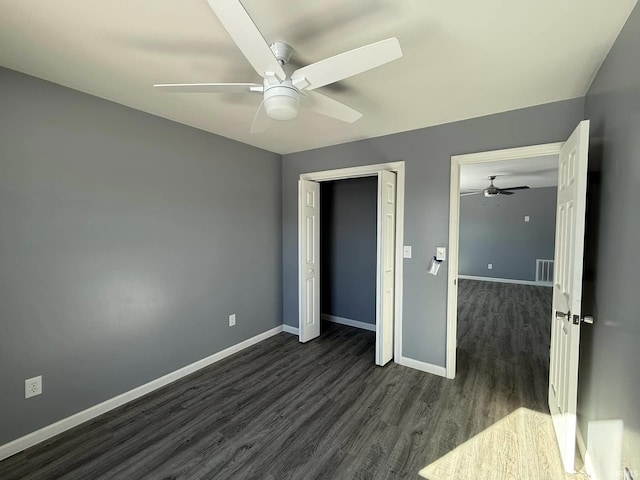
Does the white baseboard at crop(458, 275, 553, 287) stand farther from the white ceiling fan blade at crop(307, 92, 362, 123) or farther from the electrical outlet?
Answer: the electrical outlet

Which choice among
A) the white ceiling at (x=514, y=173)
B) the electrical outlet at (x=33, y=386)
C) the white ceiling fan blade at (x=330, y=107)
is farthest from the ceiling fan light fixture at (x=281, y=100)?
the white ceiling at (x=514, y=173)

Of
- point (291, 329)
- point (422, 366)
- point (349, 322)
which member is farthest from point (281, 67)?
point (349, 322)

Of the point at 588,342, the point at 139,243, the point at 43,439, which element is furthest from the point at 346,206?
the point at 43,439

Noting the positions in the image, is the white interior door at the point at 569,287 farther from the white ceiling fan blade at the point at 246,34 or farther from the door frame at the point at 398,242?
the white ceiling fan blade at the point at 246,34

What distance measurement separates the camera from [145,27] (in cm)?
144

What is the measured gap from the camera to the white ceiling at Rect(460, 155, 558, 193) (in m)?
4.43

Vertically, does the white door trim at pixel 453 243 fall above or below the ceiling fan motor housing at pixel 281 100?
below

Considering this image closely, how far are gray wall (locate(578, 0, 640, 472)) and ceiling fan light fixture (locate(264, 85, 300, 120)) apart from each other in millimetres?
1522

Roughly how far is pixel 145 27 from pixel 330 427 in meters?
2.67

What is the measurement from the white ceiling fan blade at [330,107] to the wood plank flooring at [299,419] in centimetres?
216

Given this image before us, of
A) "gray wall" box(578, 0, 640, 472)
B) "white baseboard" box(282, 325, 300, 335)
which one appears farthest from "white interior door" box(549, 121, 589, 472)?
"white baseboard" box(282, 325, 300, 335)

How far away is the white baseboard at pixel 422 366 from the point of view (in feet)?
9.25

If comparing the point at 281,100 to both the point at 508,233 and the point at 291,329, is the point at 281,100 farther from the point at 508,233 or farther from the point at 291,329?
the point at 508,233

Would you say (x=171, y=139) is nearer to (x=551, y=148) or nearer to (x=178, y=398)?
(x=178, y=398)
